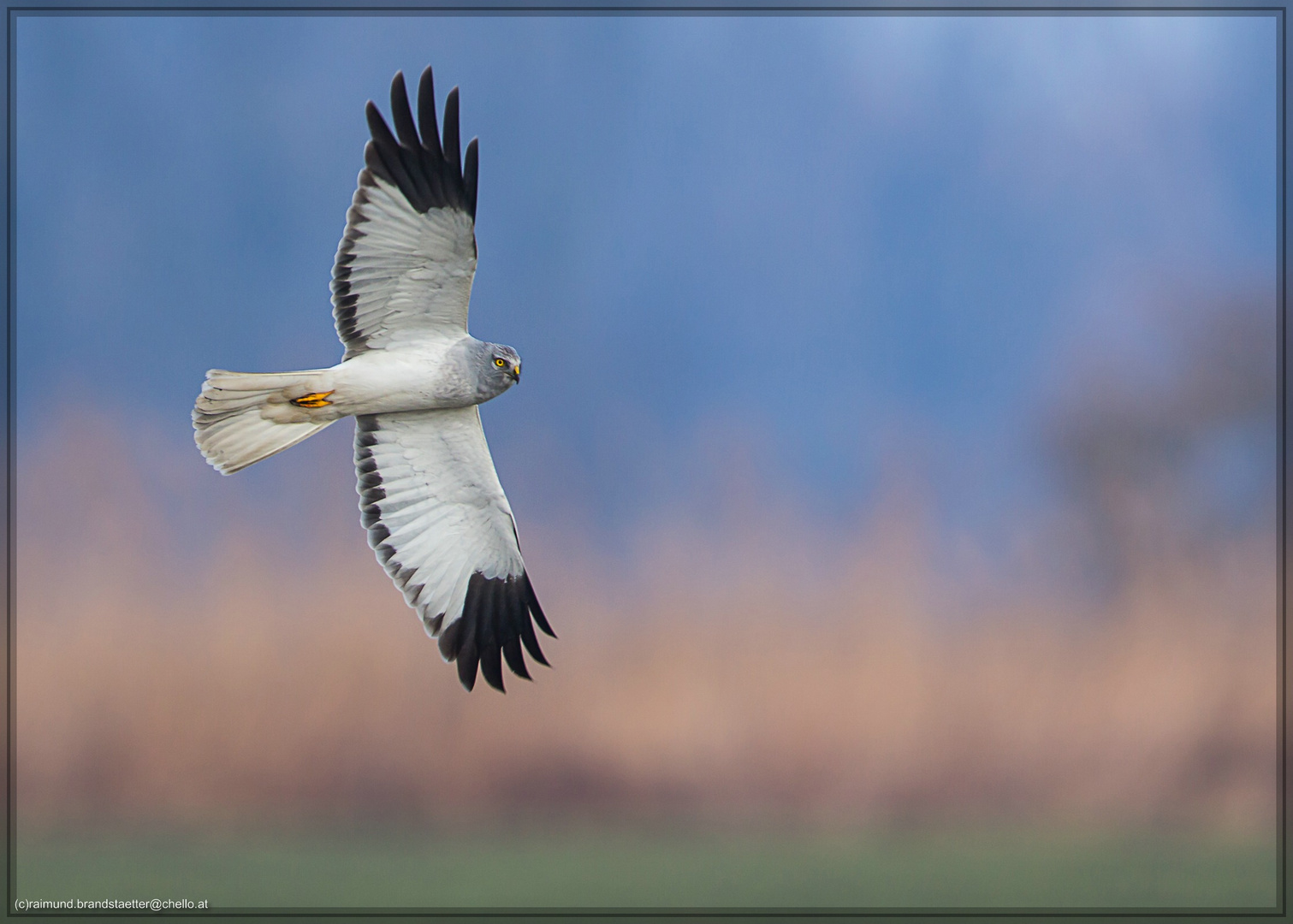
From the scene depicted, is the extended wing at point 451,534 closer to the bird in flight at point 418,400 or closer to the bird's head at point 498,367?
the bird in flight at point 418,400

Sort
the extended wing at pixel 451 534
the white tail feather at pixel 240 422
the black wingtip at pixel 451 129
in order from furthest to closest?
the extended wing at pixel 451 534 < the white tail feather at pixel 240 422 < the black wingtip at pixel 451 129

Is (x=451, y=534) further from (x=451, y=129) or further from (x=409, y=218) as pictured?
(x=451, y=129)

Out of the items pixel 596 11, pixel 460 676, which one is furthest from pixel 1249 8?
pixel 460 676

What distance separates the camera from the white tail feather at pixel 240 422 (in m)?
5.30

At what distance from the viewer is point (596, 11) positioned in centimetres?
612

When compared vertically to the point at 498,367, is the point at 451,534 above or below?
below

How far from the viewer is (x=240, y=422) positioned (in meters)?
5.39

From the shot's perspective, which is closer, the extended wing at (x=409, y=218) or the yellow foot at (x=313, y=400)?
the extended wing at (x=409, y=218)

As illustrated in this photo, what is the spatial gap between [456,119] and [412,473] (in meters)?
1.75

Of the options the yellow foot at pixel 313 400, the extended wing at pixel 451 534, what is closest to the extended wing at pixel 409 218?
the yellow foot at pixel 313 400

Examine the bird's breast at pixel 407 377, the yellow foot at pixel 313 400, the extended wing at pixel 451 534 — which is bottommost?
the extended wing at pixel 451 534

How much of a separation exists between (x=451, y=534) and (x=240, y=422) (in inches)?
46.4

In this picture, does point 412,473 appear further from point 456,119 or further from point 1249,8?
point 1249,8

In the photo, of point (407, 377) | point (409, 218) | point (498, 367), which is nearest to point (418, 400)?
point (407, 377)
